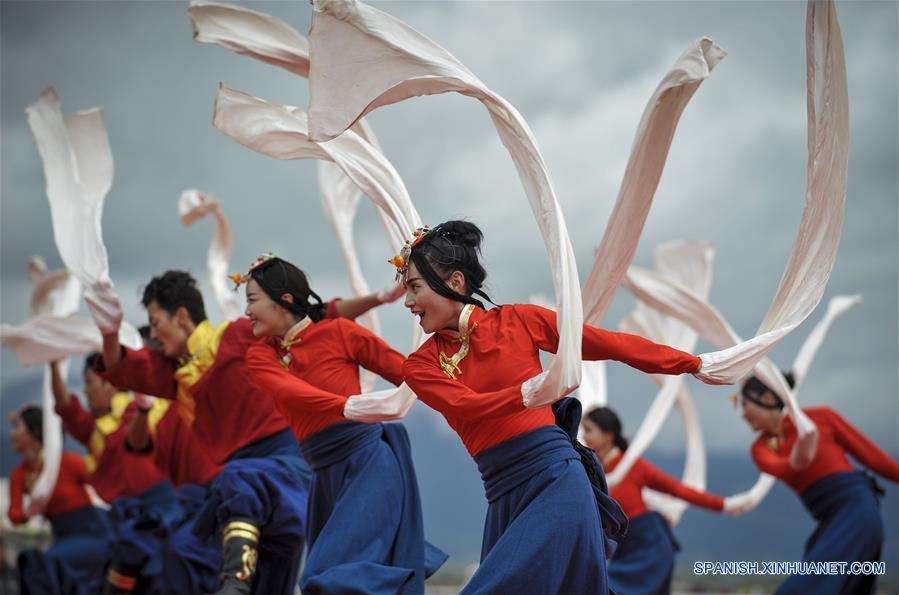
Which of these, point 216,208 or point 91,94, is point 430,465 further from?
point 216,208

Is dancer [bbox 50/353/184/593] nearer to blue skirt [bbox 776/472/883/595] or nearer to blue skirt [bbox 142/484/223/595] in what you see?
→ blue skirt [bbox 142/484/223/595]

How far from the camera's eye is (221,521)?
146 inches

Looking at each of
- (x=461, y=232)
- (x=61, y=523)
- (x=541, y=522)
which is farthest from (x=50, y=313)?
(x=541, y=522)

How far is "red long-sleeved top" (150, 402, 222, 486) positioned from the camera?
5016 millimetres

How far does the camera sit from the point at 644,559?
554cm

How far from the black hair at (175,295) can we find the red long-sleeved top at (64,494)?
2.58m

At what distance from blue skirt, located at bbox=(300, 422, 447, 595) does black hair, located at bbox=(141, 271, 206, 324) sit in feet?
3.25

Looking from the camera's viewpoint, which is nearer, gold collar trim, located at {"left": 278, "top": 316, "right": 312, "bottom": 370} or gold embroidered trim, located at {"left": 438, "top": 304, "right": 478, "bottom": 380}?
gold embroidered trim, located at {"left": 438, "top": 304, "right": 478, "bottom": 380}

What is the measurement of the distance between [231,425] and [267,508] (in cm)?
42

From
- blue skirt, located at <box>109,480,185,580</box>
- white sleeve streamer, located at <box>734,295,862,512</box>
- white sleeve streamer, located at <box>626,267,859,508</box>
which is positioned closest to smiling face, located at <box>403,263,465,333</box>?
white sleeve streamer, located at <box>626,267,859,508</box>

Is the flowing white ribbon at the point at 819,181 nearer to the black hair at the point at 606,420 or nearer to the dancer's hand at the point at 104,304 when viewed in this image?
the dancer's hand at the point at 104,304

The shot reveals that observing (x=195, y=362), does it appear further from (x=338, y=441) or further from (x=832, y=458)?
(x=832, y=458)

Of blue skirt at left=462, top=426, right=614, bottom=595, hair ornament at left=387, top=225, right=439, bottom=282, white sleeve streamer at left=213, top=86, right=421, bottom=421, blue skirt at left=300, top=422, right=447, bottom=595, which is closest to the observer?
blue skirt at left=462, top=426, right=614, bottom=595

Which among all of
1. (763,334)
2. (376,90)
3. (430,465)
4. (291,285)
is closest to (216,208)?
(291,285)
